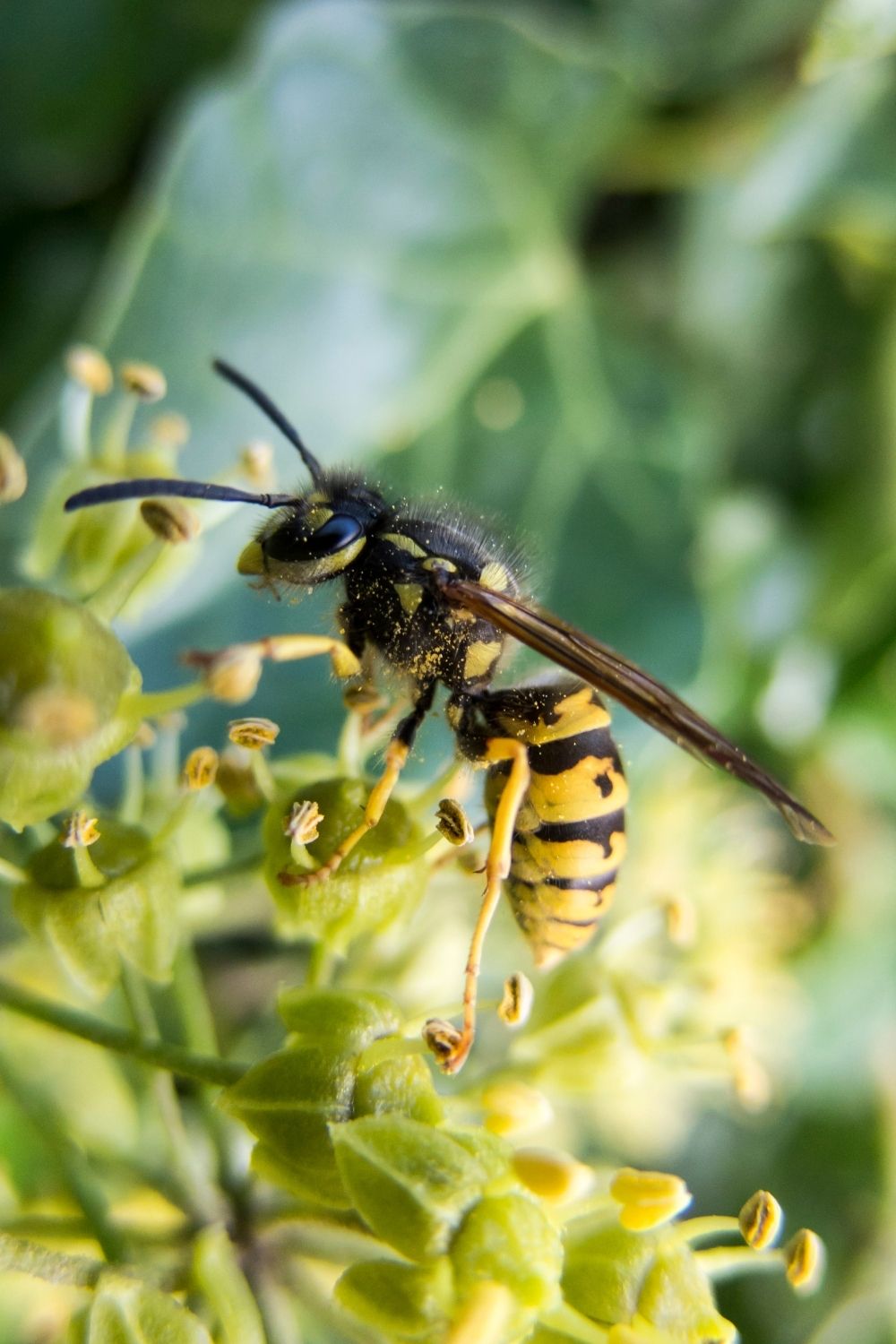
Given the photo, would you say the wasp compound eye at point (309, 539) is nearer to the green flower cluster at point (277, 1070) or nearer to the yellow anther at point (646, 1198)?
the green flower cluster at point (277, 1070)

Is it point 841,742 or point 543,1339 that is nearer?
point 543,1339

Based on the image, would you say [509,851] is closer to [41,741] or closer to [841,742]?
[41,741]

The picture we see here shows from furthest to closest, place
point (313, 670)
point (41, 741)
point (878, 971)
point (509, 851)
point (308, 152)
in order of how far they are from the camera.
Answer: point (878, 971) → point (308, 152) → point (313, 670) → point (509, 851) → point (41, 741)

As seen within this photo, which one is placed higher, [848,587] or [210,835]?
[210,835]

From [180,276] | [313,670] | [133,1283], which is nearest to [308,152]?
[180,276]

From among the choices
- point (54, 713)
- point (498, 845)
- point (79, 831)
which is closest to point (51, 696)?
point (54, 713)

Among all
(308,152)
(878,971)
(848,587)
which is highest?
(308,152)
